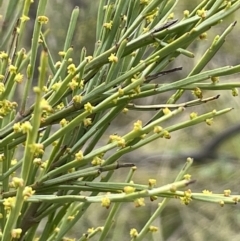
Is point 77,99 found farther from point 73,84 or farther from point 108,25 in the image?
point 108,25

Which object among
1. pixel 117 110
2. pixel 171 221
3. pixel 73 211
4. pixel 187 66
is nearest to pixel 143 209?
pixel 171 221

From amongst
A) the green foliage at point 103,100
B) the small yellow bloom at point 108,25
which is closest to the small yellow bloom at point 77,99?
the green foliage at point 103,100

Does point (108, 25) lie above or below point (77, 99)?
above

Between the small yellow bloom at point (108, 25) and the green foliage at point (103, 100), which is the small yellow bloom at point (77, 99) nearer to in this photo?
the green foliage at point (103, 100)

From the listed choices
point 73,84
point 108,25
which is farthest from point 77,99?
point 108,25

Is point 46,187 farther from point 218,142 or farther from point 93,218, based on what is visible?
point 218,142

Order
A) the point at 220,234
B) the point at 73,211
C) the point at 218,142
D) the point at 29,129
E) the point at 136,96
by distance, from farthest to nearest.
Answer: the point at 218,142 < the point at 220,234 < the point at 73,211 < the point at 136,96 < the point at 29,129

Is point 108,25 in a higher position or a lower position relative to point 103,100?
higher

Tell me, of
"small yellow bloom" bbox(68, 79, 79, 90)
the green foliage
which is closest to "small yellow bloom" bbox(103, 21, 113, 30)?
the green foliage

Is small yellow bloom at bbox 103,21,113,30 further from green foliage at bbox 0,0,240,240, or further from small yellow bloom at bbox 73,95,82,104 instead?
small yellow bloom at bbox 73,95,82,104

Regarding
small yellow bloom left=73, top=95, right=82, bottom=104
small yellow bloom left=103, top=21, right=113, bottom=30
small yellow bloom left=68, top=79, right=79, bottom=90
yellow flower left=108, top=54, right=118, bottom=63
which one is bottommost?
small yellow bloom left=73, top=95, right=82, bottom=104

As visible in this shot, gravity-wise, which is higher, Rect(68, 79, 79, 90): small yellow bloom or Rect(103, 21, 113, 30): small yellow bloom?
Rect(103, 21, 113, 30): small yellow bloom
